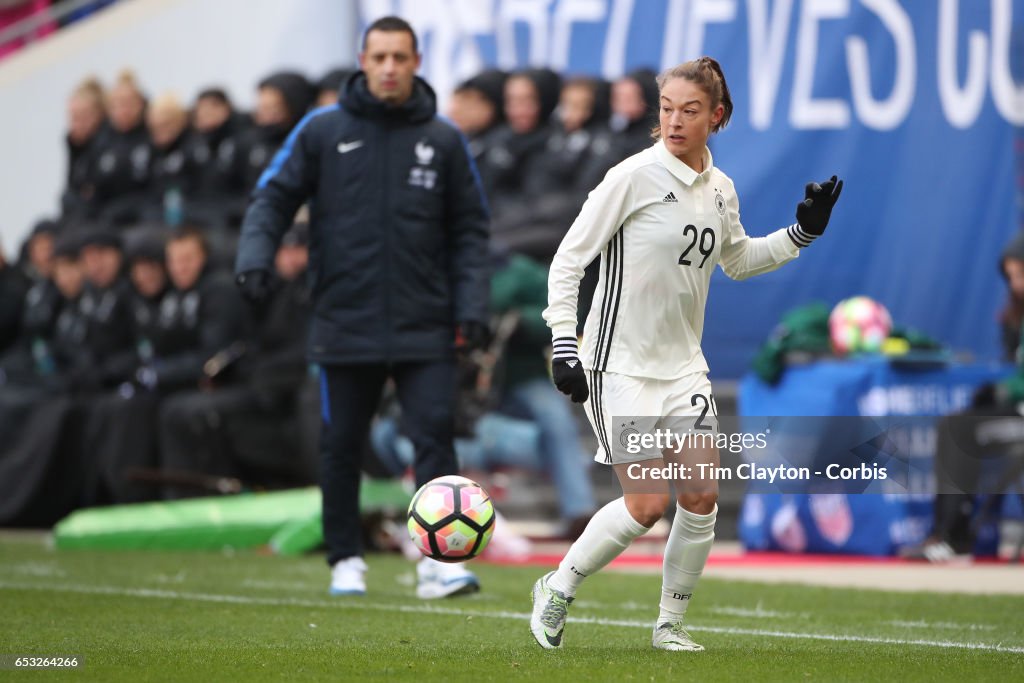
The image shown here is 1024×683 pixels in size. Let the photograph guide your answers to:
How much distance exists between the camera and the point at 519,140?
1330 centimetres

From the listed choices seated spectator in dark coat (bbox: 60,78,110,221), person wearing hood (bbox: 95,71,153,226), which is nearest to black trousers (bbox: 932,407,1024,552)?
person wearing hood (bbox: 95,71,153,226)

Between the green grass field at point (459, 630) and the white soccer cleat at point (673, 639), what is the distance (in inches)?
2.6

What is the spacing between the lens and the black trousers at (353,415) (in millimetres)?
8055

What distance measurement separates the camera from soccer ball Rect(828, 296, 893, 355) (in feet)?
36.6

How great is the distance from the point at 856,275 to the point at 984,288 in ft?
2.93

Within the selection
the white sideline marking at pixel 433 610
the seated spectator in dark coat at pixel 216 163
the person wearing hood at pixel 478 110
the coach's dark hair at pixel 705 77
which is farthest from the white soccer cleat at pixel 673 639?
the seated spectator in dark coat at pixel 216 163

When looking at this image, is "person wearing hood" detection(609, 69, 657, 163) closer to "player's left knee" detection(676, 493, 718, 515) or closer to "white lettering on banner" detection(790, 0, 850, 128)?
"white lettering on banner" detection(790, 0, 850, 128)

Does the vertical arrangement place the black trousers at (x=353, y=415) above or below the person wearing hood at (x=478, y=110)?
below

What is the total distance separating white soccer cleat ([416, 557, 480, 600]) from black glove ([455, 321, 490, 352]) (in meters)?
0.98

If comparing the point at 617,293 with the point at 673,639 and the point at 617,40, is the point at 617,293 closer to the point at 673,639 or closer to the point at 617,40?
the point at 673,639

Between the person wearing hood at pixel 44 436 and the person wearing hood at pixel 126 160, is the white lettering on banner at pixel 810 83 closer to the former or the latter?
the person wearing hood at pixel 44 436

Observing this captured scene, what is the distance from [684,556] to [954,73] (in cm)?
755

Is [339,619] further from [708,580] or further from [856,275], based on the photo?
[856,275]

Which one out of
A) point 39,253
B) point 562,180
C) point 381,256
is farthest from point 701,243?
point 39,253
